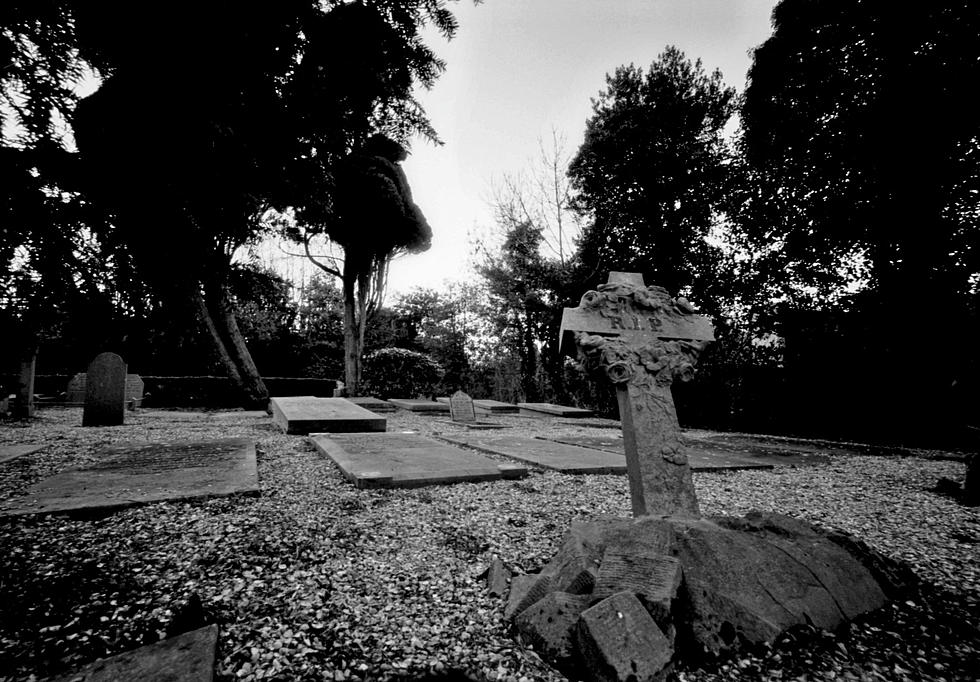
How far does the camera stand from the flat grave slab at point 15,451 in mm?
4082

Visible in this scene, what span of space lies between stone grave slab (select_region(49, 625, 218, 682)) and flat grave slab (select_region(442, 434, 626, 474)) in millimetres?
3450

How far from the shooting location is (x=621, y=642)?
1.30 meters

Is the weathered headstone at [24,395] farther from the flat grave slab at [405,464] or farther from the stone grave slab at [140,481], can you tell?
the flat grave slab at [405,464]

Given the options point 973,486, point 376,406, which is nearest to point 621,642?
point 973,486

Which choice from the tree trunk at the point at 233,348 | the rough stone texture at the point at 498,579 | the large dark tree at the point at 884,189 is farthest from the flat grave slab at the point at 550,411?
the rough stone texture at the point at 498,579

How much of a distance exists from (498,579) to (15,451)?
547 cm

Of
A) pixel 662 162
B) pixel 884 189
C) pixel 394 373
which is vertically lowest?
pixel 394 373

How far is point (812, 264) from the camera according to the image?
942cm

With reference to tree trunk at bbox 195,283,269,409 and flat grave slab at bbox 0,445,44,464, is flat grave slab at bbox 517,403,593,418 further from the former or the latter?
flat grave slab at bbox 0,445,44,464

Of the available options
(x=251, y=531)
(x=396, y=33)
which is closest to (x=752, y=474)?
(x=251, y=531)

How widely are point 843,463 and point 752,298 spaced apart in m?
5.59

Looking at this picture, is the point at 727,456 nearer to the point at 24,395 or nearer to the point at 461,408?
the point at 461,408

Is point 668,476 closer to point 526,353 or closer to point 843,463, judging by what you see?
point 843,463

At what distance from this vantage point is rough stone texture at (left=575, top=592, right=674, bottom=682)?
49.4 inches
